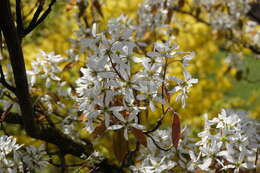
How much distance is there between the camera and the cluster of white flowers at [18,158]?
3.71ft

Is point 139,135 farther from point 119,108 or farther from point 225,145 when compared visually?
point 225,145

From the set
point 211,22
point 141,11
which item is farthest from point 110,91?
point 211,22

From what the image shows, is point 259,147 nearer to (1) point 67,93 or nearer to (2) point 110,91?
(2) point 110,91

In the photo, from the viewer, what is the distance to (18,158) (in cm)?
119

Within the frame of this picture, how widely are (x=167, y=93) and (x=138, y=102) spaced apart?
0.11 m

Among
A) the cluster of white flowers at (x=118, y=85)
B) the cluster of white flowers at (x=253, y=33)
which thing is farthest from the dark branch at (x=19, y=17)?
the cluster of white flowers at (x=253, y=33)

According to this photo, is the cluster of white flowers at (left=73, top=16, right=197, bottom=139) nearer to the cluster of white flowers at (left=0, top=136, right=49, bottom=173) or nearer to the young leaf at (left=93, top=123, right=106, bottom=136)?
the young leaf at (left=93, top=123, right=106, bottom=136)

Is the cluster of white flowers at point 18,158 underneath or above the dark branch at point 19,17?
underneath

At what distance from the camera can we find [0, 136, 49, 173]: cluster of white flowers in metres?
1.13

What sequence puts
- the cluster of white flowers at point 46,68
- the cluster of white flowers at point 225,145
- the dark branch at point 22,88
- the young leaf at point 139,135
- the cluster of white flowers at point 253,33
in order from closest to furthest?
1. the dark branch at point 22,88
2. the young leaf at point 139,135
3. the cluster of white flowers at point 225,145
4. the cluster of white flowers at point 46,68
5. the cluster of white flowers at point 253,33

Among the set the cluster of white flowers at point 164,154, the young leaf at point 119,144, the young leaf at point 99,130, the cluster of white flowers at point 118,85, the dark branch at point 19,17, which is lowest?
the cluster of white flowers at point 164,154

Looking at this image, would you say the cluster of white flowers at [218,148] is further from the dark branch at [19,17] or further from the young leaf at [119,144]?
the dark branch at [19,17]

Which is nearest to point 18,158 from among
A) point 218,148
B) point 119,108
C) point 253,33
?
point 119,108

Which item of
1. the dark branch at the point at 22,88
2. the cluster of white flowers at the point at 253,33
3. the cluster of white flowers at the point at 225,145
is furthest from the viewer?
the cluster of white flowers at the point at 253,33
